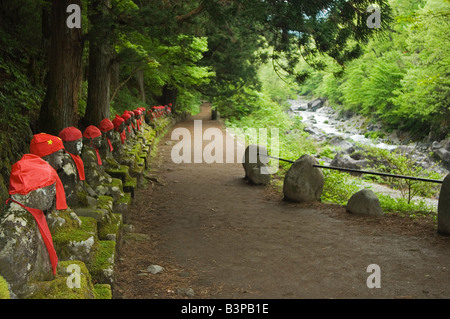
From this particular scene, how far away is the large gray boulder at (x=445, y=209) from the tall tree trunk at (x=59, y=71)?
6.94 m

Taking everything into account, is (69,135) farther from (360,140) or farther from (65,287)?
(360,140)

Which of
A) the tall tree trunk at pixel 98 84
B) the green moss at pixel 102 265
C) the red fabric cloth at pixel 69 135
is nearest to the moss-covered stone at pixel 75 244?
the green moss at pixel 102 265

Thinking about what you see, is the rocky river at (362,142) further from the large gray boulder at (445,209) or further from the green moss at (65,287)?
the green moss at (65,287)

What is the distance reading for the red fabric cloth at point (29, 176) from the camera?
2.76 metres

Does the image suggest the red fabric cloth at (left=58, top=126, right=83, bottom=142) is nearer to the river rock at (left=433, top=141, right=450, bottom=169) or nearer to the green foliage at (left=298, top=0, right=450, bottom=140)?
the green foliage at (left=298, top=0, right=450, bottom=140)

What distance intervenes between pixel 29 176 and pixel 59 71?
5.18 meters

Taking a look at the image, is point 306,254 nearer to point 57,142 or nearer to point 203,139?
point 57,142

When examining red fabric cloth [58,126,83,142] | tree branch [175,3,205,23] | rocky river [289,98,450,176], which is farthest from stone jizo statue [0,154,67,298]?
rocky river [289,98,450,176]

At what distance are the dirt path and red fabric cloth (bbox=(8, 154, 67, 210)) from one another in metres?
1.82

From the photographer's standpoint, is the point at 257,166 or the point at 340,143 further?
the point at 340,143

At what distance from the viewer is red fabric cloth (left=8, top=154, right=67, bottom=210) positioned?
108 inches

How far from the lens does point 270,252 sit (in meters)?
5.77

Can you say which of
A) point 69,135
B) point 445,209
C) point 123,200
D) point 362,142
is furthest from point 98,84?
point 362,142

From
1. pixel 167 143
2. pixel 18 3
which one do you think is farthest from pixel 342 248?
pixel 167 143
